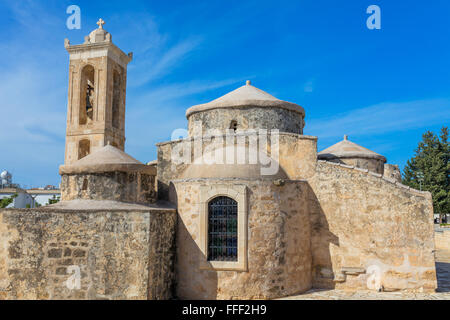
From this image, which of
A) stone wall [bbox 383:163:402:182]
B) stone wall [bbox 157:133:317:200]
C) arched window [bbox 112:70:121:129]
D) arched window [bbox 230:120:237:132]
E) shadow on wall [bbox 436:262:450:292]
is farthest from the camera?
arched window [bbox 112:70:121:129]

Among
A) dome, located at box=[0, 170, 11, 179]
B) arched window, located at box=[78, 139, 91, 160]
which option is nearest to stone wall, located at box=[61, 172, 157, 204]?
arched window, located at box=[78, 139, 91, 160]

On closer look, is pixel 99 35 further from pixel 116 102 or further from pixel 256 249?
pixel 256 249

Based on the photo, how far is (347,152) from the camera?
13.2 m

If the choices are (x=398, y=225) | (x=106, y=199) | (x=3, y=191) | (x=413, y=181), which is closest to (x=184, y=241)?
(x=106, y=199)

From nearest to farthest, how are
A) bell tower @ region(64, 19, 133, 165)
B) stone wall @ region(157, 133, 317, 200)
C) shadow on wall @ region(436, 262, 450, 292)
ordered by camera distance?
1. shadow on wall @ region(436, 262, 450, 292)
2. stone wall @ region(157, 133, 317, 200)
3. bell tower @ region(64, 19, 133, 165)

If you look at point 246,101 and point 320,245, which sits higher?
point 246,101

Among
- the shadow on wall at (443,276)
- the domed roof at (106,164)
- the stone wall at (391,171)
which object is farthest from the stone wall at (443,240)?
the domed roof at (106,164)

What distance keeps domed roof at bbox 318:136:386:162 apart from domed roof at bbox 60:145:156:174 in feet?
22.7

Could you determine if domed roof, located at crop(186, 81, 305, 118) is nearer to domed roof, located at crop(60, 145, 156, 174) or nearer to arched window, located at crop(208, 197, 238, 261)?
domed roof, located at crop(60, 145, 156, 174)

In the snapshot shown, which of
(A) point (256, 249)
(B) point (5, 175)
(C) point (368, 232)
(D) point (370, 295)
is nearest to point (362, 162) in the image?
(C) point (368, 232)

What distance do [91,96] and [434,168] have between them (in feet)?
89.7

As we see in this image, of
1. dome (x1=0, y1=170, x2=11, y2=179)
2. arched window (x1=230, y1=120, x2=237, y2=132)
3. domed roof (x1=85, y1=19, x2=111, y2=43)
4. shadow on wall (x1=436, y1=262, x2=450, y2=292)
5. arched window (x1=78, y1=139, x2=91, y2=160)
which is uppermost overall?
domed roof (x1=85, y1=19, x2=111, y2=43)

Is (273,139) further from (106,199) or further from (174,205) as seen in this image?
(106,199)

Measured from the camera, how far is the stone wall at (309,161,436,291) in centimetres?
855
